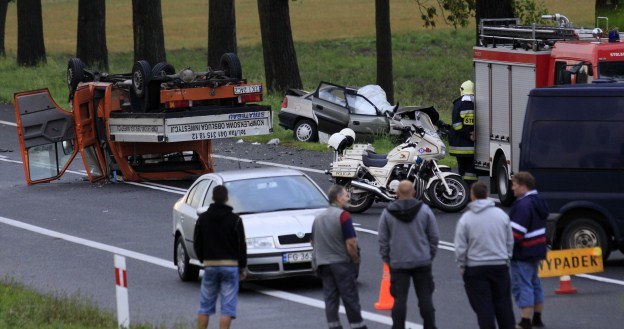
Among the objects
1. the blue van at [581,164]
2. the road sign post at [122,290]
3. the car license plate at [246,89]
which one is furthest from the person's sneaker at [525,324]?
the car license plate at [246,89]

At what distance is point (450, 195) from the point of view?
20.5 meters

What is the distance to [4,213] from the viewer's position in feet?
74.5

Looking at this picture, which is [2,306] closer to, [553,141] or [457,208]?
[553,141]

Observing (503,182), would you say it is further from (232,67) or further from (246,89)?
(232,67)

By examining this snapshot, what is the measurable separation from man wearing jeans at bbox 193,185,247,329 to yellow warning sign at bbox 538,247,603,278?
362cm

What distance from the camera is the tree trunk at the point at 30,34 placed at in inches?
2104

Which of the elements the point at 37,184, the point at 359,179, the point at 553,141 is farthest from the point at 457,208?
the point at 37,184

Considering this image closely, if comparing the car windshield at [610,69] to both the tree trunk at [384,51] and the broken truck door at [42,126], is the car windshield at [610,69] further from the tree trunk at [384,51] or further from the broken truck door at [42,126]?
the tree trunk at [384,51]

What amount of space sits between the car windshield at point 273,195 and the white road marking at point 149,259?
0.97 m

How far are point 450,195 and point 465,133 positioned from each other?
2591 millimetres

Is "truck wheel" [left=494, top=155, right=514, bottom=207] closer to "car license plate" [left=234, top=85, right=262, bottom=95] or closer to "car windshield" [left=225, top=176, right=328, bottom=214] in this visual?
"car license plate" [left=234, top=85, right=262, bottom=95]

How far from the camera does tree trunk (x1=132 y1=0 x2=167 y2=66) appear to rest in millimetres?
40750

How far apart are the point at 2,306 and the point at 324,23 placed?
80933 mm

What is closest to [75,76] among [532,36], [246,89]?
[246,89]
